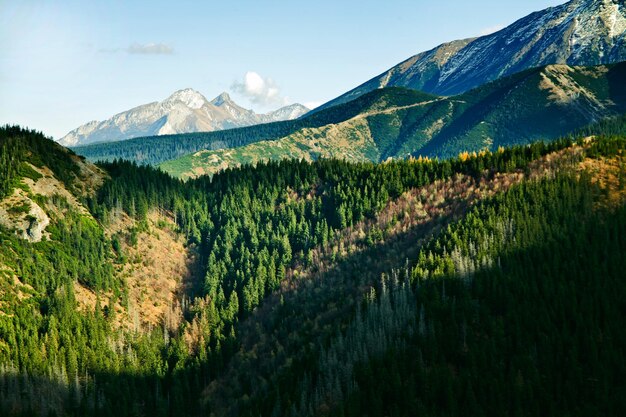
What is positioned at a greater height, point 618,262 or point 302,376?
point 618,262

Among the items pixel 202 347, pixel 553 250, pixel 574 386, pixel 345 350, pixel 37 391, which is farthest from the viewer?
pixel 202 347

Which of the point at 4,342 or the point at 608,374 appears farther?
the point at 4,342

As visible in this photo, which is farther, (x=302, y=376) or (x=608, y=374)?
(x=302, y=376)

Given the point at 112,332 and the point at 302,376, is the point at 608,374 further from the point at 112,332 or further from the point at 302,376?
the point at 112,332

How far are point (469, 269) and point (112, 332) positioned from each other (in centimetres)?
12410


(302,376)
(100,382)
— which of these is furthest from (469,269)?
(100,382)

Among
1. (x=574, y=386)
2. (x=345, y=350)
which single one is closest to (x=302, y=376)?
(x=345, y=350)

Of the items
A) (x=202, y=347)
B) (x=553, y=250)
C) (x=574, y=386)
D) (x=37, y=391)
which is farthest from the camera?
(x=202, y=347)

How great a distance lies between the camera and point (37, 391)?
15138cm

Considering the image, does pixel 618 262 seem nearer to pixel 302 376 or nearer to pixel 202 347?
pixel 302 376

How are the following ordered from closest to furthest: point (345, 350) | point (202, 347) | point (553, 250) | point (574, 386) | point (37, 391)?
point (574, 386) → point (37, 391) → point (345, 350) → point (553, 250) → point (202, 347)

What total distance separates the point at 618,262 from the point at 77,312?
178361 millimetres

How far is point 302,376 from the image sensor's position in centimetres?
15912

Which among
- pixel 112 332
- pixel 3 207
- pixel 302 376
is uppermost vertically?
pixel 3 207
